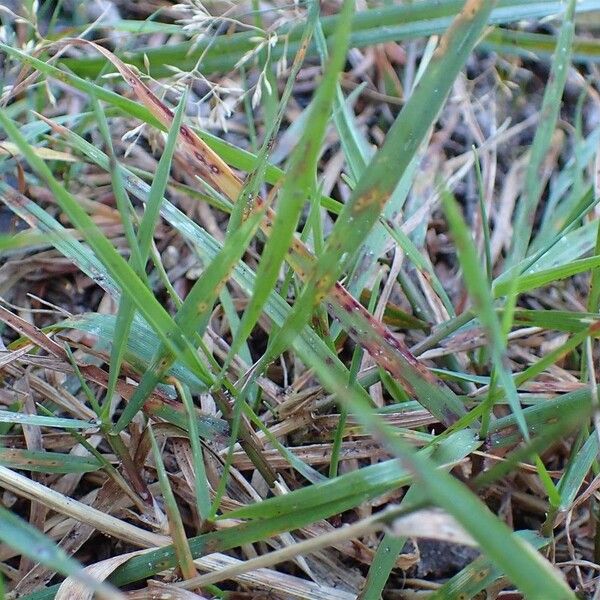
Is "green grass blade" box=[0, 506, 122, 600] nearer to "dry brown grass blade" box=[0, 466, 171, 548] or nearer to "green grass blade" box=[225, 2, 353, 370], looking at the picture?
"dry brown grass blade" box=[0, 466, 171, 548]

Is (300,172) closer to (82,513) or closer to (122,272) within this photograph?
(122,272)

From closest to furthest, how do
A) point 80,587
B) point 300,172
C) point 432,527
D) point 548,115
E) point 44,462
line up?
point 432,527, point 300,172, point 80,587, point 44,462, point 548,115

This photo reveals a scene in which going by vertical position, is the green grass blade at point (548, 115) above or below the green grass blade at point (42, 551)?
above

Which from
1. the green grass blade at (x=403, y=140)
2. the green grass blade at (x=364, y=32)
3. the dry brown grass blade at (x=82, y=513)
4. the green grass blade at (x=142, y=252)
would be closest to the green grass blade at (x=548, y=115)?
the green grass blade at (x=364, y=32)

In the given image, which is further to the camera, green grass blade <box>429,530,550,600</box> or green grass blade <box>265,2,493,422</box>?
green grass blade <box>429,530,550,600</box>

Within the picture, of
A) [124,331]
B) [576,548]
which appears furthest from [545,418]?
[124,331]

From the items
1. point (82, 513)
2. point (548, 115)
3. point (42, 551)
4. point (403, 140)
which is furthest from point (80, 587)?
point (548, 115)

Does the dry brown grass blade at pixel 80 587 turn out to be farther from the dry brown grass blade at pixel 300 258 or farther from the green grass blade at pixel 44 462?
the dry brown grass blade at pixel 300 258

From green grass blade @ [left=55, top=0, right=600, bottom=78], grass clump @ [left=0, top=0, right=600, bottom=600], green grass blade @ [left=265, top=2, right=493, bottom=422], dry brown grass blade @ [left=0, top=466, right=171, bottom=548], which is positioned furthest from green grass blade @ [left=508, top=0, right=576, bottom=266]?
dry brown grass blade @ [left=0, top=466, right=171, bottom=548]

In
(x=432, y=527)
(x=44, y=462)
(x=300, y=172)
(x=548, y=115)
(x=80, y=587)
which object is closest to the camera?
(x=432, y=527)

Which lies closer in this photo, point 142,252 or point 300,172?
point 300,172

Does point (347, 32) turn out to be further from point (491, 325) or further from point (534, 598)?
point (534, 598)
